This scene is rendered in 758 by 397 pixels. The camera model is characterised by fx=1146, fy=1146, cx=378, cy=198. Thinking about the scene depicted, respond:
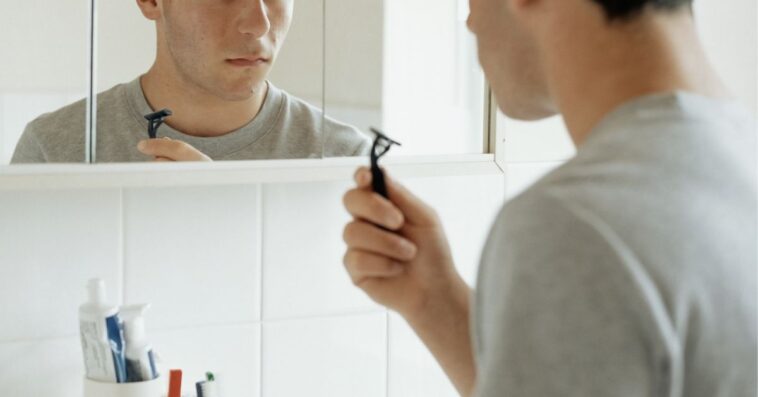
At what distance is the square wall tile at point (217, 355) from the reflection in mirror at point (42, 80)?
0.21 metres

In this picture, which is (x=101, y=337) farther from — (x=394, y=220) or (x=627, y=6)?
(x=627, y=6)

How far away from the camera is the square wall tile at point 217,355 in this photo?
1114 millimetres

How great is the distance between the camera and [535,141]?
129cm

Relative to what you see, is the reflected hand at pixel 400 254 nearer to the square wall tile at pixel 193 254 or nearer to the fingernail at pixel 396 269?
the fingernail at pixel 396 269

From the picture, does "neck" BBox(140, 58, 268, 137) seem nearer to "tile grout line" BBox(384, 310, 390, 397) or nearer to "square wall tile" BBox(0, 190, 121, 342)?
"square wall tile" BBox(0, 190, 121, 342)

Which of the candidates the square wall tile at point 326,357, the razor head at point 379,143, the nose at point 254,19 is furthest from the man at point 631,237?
the square wall tile at point 326,357

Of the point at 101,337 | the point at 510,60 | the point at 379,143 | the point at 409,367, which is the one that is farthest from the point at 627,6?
the point at 409,367

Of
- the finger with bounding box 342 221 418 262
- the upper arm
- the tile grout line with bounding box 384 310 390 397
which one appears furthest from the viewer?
the tile grout line with bounding box 384 310 390 397

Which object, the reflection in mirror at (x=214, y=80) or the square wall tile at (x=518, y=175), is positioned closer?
the reflection in mirror at (x=214, y=80)

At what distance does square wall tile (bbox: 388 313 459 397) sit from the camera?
1240 mm

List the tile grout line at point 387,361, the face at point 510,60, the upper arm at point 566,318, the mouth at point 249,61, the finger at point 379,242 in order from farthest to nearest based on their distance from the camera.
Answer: the tile grout line at point 387,361 → the mouth at point 249,61 → the finger at point 379,242 → the face at point 510,60 → the upper arm at point 566,318

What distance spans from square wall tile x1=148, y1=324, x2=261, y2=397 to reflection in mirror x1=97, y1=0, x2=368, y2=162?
18 cm

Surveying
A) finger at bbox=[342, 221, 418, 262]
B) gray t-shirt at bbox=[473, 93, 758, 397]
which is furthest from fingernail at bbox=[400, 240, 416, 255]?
gray t-shirt at bbox=[473, 93, 758, 397]

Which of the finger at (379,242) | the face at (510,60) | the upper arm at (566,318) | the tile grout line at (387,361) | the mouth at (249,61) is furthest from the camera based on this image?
the tile grout line at (387,361)
